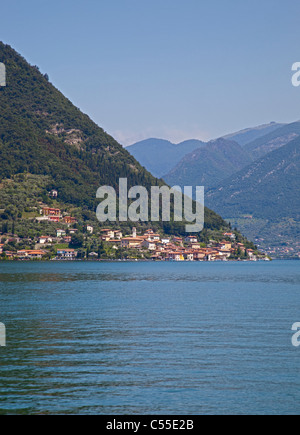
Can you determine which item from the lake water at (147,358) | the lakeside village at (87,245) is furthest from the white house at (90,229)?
the lake water at (147,358)

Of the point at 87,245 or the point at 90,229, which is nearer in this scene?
the point at 87,245

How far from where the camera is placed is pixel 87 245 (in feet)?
551

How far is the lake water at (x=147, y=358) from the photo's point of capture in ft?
74.8

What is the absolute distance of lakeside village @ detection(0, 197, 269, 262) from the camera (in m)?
157

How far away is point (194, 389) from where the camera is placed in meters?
24.5

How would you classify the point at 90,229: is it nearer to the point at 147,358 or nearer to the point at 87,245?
the point at 87,245

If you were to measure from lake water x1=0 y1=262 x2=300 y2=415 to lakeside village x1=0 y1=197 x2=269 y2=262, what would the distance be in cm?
10344

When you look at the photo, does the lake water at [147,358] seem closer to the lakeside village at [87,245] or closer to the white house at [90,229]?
the lakeside village at [87,245]

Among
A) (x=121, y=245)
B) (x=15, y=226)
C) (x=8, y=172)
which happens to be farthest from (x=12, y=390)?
(x=8, y=172)

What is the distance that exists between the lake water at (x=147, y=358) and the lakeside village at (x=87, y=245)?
10344 centimetres

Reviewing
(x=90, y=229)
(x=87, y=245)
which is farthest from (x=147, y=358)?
(x=90, y=229)

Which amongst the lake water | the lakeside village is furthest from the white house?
the lake water

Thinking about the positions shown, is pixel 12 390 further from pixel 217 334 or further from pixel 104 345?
pixel 217 334

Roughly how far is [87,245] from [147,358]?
456 ft
